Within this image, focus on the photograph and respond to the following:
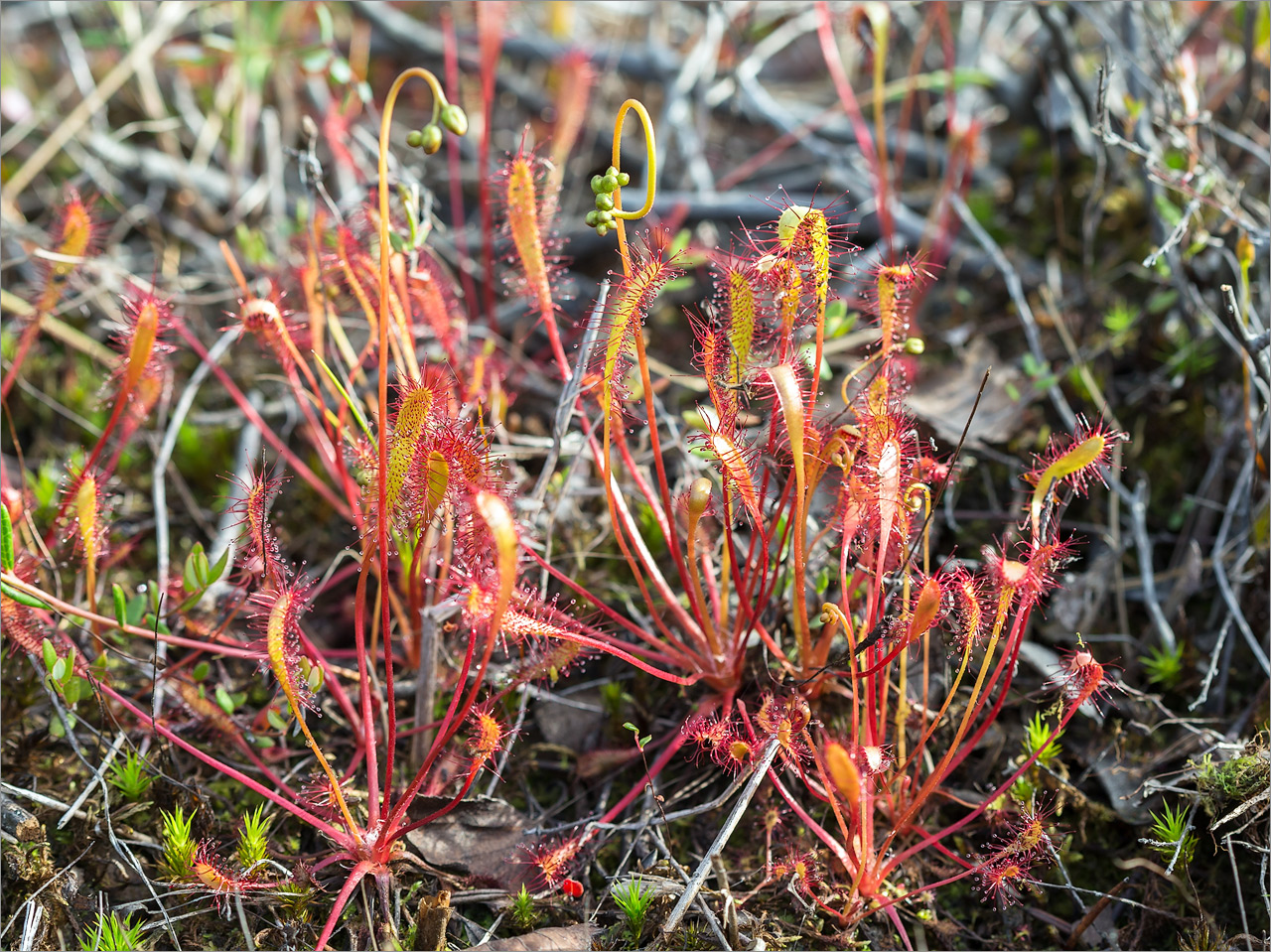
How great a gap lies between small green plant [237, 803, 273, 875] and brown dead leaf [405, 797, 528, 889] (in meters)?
0.25

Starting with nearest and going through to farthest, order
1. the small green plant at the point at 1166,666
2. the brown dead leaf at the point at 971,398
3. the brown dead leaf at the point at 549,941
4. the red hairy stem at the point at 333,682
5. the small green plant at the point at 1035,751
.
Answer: the brown dead leaf at the point at 549,941 → the red hairy stem at the point at 333,682 → the small green plant at the point at 1035,751 → the small green plant at the point at 1166,666 → the brown dead leaf at the point at 971,398

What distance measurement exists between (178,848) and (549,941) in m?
0.67

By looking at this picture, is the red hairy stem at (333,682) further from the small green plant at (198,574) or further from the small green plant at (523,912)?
the small green plant at (523,912)

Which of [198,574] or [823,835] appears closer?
[823,835]

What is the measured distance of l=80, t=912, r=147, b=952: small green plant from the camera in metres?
1.63

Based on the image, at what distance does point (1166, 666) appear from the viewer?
206 centimetres

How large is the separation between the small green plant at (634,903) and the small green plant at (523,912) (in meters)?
0.15

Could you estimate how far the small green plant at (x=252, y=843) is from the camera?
5.66 ft

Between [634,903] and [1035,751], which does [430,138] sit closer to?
[634,903]

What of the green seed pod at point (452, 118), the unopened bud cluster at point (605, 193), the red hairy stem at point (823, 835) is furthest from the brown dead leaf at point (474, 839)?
the green seed pod at point (452, 118)

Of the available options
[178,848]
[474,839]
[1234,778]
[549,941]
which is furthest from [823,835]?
[178,848]

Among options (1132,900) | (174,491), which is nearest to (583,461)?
(174,491)

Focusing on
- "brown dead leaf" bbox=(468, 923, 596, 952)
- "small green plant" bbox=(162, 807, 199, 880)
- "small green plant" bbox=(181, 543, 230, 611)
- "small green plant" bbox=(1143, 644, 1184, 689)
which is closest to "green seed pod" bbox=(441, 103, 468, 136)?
"small green plant" bbox=(181, 543, 230, 611)

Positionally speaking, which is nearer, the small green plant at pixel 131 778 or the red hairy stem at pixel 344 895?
the red hairy stem at pixel 344 895
